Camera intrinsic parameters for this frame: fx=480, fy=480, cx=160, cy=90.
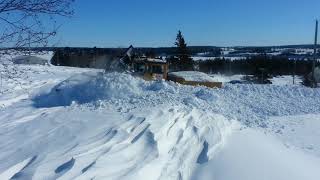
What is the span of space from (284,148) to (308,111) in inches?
263

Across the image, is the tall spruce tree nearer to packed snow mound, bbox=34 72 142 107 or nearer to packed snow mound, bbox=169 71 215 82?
packed snow mound, bbox=169 71 215 82

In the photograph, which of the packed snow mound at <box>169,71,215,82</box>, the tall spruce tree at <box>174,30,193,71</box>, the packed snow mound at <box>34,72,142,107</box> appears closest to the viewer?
the packed snow mound at <box>34,72,142,107</box>

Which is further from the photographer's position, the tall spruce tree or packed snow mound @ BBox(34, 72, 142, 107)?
the tall spruce tree

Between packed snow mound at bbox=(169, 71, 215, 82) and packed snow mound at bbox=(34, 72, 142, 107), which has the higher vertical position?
packed snow mound at bbox=(34, 72, 142, 107)

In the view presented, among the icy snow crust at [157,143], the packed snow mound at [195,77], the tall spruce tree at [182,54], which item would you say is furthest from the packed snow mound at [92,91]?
the tall spruce tree at [182,54]

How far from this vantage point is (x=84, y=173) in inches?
249

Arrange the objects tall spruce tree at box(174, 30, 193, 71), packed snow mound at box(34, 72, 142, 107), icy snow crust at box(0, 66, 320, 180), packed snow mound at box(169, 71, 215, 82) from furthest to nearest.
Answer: tall spruce tree at box(174, 30, 193, 71)
packed snow mound at box(169, 71, 215, 82)
packed snow mound at box(34, 72, 142, 107)
icy snow crust at box(0, 66, 320, 180)

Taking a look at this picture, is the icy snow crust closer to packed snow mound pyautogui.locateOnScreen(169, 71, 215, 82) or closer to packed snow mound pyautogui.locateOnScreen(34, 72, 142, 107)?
packed snow mound pyautogui.locateOnScreen(34, 72, 142, 107)

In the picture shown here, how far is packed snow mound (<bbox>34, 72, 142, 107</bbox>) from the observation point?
56.9 feet

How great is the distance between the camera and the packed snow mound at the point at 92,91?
17.3 meters

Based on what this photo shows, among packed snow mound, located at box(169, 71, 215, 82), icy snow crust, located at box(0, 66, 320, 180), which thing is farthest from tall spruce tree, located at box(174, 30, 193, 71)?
icy snow crust, located at box(0, 66, 320, 180)

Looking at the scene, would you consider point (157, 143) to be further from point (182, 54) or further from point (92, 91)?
point (182, 54)

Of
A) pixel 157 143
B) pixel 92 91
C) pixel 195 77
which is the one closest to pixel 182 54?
pixel 195 77

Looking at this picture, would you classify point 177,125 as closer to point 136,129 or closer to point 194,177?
point 136,129
